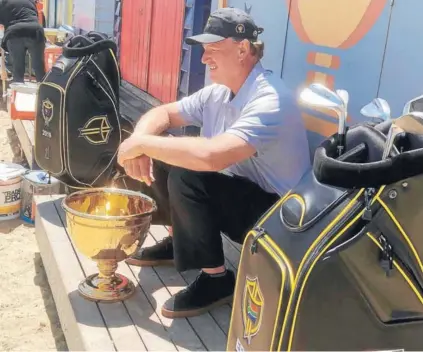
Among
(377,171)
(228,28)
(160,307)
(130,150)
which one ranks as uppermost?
(228,28)

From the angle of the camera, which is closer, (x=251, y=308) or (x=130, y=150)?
(x=251, y=308)

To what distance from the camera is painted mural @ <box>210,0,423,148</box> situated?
2.36 metres

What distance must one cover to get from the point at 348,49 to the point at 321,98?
1.17 m

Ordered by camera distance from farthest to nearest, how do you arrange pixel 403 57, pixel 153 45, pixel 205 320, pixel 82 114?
pixel 153 45, pixel 82 114, pixel 205 320, pixel 403 57

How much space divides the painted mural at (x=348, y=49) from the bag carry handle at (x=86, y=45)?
89cm

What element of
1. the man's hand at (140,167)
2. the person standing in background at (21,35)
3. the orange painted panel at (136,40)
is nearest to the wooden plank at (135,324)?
the man's hand at (140,167)

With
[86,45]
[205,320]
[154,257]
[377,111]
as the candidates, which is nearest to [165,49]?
[86,45]

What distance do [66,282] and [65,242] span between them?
1.47 ft

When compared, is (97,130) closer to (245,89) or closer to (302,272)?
(245,89)

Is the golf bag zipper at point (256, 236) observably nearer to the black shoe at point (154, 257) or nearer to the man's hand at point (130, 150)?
the man's hand at point (130, 150)

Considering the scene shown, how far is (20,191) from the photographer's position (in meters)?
4.34

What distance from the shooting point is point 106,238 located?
8.33 feet

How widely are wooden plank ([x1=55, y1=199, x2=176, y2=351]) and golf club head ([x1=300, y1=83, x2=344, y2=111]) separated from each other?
3.66ft

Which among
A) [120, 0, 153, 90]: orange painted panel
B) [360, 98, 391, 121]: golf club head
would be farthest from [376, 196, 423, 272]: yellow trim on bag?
[120, 0, 153, 90]: orange painted panel
